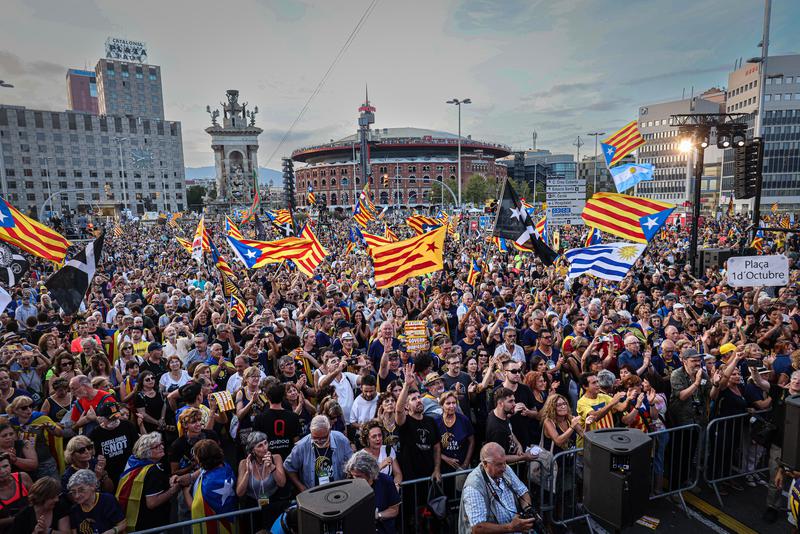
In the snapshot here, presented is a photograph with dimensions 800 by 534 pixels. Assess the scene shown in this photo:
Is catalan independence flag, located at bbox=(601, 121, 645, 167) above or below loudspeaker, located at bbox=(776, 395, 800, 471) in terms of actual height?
above

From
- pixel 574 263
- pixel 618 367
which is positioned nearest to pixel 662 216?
pixel 574 263

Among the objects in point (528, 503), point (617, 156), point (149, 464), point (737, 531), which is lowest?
point (737, 531)

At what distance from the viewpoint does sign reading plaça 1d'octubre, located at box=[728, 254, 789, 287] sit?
9117 millimetres

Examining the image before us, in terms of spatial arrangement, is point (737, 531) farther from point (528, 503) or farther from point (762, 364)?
point (528, 503)

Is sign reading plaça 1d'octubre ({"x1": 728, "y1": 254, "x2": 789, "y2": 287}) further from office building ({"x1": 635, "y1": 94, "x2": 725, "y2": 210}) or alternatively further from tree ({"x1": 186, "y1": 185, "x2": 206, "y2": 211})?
tree ({"x1": 186, "y1": 185, "x2": 206, "y2": 211})

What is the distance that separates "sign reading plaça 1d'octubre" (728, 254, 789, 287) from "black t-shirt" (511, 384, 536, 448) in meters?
6.43

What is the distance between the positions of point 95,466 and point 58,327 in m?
6.46

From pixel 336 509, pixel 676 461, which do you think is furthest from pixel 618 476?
pixel 676 461

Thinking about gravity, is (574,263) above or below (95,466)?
above

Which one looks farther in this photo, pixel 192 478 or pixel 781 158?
pixel 781 158

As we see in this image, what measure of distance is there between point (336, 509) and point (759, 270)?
9737 millimetres

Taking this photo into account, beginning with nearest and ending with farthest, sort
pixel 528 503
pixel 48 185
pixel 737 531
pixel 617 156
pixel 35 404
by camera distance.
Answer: pixel 528 503 → pixel 737 531 → pixel 35 404 → pixel 617 156 → pixel 48 185

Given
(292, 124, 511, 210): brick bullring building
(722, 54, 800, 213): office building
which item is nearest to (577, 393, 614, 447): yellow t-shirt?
(722, 54, 800, 213): office building

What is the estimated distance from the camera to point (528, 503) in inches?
155
